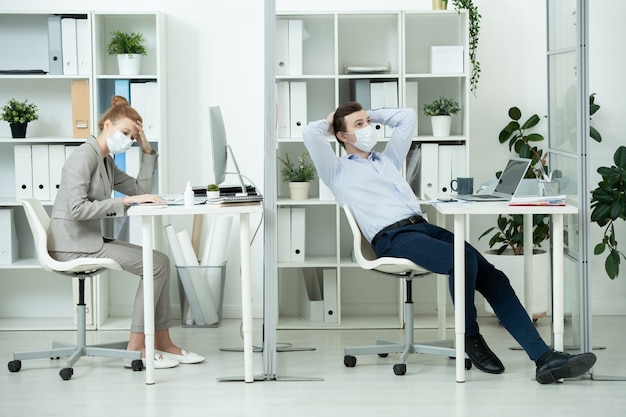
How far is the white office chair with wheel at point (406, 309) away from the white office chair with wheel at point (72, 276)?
113 centimetres

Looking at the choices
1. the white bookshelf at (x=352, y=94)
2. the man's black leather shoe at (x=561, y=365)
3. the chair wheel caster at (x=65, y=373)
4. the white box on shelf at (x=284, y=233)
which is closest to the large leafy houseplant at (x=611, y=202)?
the white bookshelf at (x=352, y=94)

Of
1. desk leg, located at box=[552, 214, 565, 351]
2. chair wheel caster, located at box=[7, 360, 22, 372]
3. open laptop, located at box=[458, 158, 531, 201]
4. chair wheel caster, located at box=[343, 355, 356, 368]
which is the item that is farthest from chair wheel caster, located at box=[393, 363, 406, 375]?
chair wheel caster, located at box=[7, 360, 22, 372]

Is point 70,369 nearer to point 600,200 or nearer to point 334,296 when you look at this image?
point 334,296

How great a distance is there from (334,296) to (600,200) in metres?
1.66

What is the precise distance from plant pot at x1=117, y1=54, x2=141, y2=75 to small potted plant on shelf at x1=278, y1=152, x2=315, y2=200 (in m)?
1.02

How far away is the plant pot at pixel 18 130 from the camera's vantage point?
546 centimetres

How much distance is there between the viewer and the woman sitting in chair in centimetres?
437

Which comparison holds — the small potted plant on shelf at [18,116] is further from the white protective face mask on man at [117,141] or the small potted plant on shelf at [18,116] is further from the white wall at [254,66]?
the white protective face mask on man at [117,141]

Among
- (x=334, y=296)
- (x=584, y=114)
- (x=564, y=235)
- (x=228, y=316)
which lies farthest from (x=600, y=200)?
(x=228, y=316)

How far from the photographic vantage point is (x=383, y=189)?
461 cm

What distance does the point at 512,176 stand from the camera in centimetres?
454

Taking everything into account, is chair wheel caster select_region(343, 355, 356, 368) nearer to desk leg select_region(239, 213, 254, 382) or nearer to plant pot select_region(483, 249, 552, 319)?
desk leg select_region(239, 213, 254, 382)

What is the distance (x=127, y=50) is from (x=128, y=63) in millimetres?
76

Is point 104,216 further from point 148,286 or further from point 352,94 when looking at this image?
point 352,94
